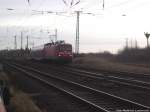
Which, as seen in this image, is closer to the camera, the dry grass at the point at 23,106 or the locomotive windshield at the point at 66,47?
the dry grass at the point at 23,106

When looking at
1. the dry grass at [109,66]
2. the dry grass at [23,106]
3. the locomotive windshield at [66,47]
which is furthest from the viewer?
the locomotive windshield at [66,47]

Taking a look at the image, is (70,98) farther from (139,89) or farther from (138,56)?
(138,56)

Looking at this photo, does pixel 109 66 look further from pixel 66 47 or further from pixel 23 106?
pixel 23 106

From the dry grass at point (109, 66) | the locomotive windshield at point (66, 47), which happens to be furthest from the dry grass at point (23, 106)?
the locomotive windshield at point (66, 47)

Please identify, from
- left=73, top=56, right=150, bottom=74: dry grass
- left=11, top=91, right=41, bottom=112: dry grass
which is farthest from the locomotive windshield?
left=11, top=91, right=41, bottom=112: dry grass

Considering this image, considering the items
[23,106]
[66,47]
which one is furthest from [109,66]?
[23,106]

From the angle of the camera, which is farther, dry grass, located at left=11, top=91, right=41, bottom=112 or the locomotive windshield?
the locomotive windshield

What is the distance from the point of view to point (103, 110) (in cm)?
1462

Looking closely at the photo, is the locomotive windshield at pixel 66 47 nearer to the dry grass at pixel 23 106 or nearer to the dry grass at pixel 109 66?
the dry grass at pixel 109 66

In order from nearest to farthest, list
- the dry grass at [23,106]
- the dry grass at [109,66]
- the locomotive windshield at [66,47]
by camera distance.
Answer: the dry grass at [23,106] < the dry grass at [109,66] < the locomotive windshield at [66,47]

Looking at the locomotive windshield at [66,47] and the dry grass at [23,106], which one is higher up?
the locomotive windshield at [66,47]

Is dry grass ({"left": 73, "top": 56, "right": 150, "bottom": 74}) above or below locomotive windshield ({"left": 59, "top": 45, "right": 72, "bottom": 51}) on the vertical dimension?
below

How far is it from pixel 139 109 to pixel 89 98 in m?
4.77

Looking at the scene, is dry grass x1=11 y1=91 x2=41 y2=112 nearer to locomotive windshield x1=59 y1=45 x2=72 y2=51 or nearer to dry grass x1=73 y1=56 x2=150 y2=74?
dry grass x1=73 y1=56 x2=150 y2=74
